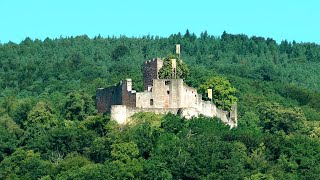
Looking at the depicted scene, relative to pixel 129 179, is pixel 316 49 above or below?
above

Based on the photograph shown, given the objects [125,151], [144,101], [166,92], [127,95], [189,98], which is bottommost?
[125,151]

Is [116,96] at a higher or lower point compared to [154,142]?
higher

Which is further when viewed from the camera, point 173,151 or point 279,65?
point 279,65

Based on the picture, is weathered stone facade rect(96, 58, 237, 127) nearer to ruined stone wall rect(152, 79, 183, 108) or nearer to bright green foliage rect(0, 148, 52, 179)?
ruined stone wall rect(152, 79, 183, 108)

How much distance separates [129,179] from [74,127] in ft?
24.0

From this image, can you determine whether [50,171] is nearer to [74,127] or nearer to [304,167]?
[74,127]

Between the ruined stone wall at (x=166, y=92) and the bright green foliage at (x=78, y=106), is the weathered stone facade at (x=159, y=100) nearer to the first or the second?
the ruined stone wall at (x=166, y=92)

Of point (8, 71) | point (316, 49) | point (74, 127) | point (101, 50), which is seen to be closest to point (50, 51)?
point (101, 50)

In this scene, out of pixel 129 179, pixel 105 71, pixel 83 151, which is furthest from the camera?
pixel 105 71

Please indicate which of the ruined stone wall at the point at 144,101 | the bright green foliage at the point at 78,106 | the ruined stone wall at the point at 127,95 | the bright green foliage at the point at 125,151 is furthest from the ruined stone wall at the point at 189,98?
the bright green foliage at the point at 78,106

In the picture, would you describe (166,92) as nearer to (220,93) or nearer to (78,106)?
(78,106)

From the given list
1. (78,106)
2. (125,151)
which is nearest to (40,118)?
(78,106)

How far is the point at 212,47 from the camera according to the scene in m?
148

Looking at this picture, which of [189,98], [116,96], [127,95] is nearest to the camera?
[189,98]
